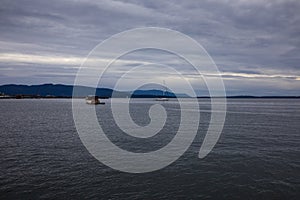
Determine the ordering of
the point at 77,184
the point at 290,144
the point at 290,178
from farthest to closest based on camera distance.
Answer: the point at 290,144 < the point at 290,178 < the point at 77,184

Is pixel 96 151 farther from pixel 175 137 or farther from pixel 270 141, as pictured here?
pixel 270 141

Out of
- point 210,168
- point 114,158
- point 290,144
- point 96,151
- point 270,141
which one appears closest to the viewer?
point 210,168

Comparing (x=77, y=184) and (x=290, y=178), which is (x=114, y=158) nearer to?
(x=77, y=184)

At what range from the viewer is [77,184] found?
73.4 ft

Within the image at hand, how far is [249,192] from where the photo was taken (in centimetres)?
2102

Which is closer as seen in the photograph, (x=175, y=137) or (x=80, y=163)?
(x=80, y=163)

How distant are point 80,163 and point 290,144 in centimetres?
2990

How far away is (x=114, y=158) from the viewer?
31.0 m

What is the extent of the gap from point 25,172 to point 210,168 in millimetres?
18163

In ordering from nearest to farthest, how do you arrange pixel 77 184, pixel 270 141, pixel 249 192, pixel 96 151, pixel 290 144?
pixel 249 192 < pixel 77 184 < pixel 96 151 < pixel 290 144 < pixel 270 141

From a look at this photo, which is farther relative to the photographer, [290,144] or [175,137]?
[175,137]

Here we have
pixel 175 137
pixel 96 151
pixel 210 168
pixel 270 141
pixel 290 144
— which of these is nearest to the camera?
pixel 210 168

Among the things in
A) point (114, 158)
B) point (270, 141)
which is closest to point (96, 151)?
point (114, 158)

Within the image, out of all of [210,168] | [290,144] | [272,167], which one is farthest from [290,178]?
[290,144]
